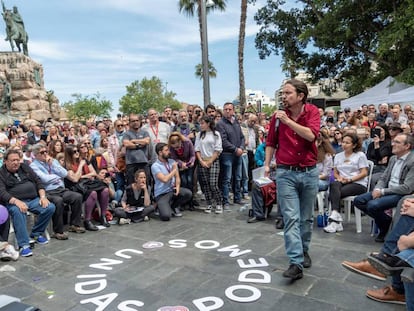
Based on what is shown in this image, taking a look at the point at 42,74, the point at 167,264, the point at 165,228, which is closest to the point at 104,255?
the point at 167,264

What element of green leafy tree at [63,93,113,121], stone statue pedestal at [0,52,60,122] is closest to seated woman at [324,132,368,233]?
stone statue pedestal at [0,52,60,122]

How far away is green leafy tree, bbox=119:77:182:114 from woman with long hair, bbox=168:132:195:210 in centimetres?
5245

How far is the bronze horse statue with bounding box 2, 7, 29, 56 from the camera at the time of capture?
2361 centimetres

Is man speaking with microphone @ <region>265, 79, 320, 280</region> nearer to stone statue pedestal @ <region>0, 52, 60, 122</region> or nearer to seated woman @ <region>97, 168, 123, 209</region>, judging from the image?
seated woman @ <region>97, 168, 123, 209</region>

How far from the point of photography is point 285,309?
277 centimetres

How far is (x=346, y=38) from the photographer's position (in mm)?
13609

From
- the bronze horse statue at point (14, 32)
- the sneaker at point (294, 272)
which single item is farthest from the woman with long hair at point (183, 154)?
the bronze horse statue at point (14, 32)

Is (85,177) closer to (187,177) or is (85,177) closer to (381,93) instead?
(187,177)

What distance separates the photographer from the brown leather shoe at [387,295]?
2.80 metres

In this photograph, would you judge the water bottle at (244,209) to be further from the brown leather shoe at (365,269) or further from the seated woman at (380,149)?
the brown leather shoe at (365,269)

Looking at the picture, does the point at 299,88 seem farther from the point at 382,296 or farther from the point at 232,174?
the point at 232,174

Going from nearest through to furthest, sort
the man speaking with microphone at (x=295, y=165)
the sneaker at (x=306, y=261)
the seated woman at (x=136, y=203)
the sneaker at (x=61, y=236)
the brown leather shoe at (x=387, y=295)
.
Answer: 1. the brown leather shoe at (x=387, y=295)
2. the man speaking with microphone at (x=295, y=165)
3. the sneaker at (x=306, y=261)
4. the sneaker at (x=61, y=236)
5. the seated woman at (x=136, y=203)

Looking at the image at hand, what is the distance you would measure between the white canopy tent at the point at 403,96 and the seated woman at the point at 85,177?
963cm

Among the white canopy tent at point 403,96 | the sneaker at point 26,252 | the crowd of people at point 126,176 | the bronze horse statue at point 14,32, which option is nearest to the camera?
the sneaker at point 26,252
